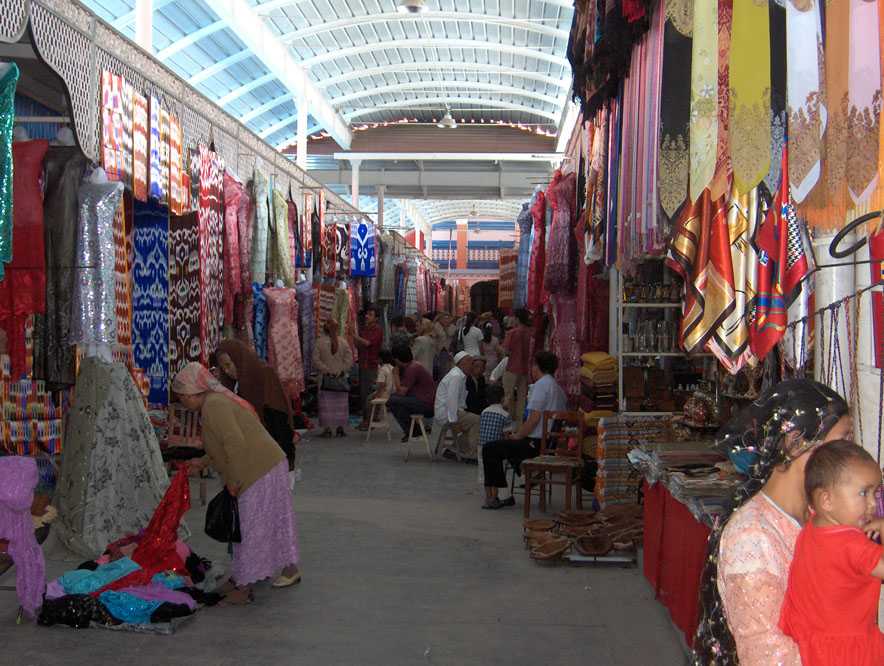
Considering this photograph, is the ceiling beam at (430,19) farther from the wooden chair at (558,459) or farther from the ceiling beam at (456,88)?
the wooden chair at (558,459)

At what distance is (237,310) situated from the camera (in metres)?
8.15

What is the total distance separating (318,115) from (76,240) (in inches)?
526

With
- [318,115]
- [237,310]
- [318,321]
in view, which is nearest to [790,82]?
[237,310]

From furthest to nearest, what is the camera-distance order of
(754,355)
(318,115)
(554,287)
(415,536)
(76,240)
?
(318,115) → (554,287) → (415,536) → (76,240) → (754,355)

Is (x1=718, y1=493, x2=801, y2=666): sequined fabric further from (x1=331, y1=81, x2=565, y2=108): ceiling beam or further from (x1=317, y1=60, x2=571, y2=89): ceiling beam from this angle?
(x1=331, y1=81, x2=565, y2=108): ceiling beam

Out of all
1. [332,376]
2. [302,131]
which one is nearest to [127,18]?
[302,131]

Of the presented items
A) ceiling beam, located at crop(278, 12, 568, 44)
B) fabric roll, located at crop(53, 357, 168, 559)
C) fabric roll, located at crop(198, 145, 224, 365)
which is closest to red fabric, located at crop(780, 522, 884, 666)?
fabric roll, located at crop(53, 357, 168, 559)

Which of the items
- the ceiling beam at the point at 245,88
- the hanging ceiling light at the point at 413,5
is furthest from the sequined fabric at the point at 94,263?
the ceiling beam at the point at 245,88

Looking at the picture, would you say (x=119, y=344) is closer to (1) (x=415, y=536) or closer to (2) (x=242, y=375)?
(2) (x=242, y=375)

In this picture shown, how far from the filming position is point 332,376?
40.1 feet

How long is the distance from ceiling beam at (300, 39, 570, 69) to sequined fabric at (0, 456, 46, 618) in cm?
1198

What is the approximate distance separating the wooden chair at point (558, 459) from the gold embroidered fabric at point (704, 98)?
4.31m

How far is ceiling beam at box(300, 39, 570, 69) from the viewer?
50.9 ft

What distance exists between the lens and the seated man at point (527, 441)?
27.2ft
